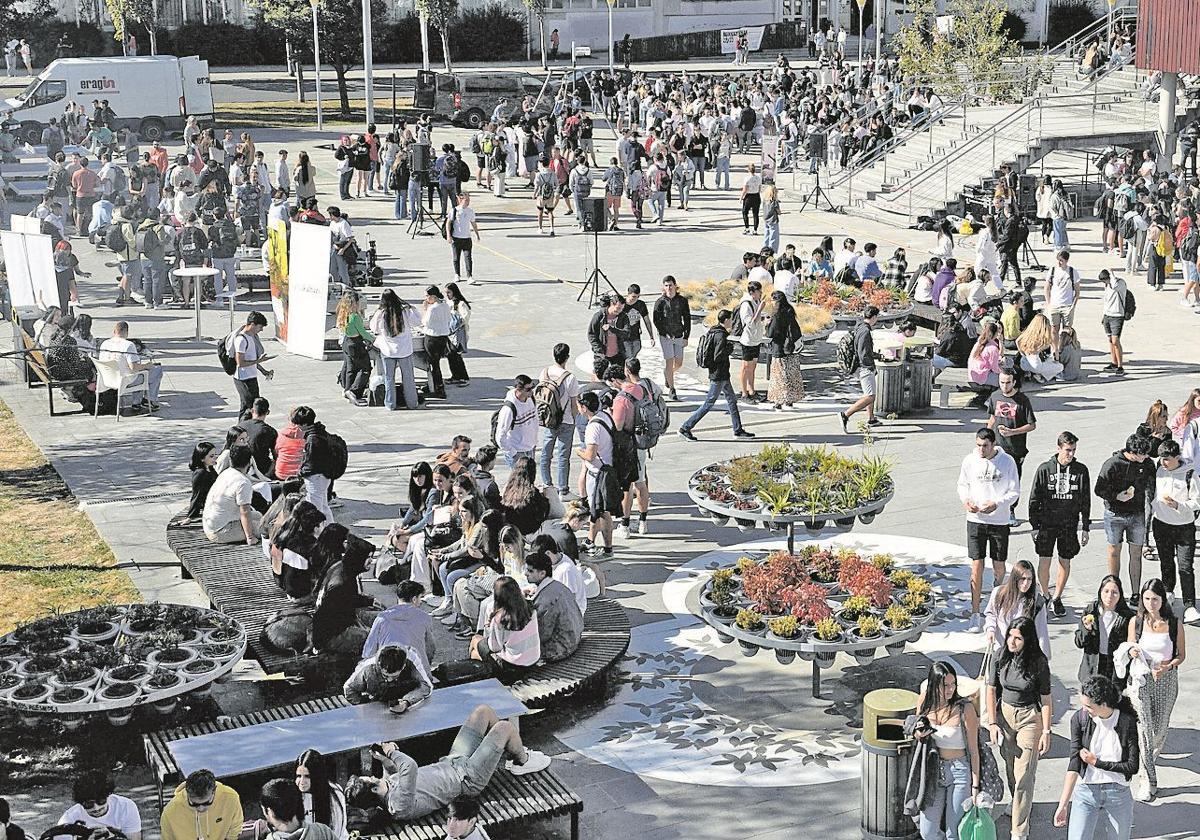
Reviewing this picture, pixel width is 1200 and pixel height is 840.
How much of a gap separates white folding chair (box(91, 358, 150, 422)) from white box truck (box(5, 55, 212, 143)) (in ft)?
88.6

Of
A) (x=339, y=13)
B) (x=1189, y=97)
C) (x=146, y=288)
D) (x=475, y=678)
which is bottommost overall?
(x=475, y=678)

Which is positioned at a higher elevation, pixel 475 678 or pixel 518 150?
pixel 518 150

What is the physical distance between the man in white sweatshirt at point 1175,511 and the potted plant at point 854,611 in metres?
2.85

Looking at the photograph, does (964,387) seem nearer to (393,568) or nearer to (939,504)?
(939,504)

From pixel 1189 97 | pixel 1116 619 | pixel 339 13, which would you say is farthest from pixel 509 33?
pixel 1116 619

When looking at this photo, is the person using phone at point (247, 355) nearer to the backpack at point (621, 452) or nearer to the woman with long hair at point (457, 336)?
the woman with long hair at point (457, 336)

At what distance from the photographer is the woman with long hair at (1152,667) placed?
402 inches

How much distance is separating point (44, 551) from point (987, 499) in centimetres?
919

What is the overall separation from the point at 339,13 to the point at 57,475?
3967 cm

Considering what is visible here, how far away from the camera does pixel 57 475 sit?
60.0 ft

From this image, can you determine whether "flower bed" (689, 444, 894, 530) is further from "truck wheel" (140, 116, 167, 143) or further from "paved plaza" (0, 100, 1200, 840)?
"truck wheel" (140, 116, 167, 143)

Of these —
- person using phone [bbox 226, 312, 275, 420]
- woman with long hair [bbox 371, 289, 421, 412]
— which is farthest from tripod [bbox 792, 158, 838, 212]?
person using phone [bbox 226, 312, 275, 420]

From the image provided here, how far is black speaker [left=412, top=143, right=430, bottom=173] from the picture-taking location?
111ft

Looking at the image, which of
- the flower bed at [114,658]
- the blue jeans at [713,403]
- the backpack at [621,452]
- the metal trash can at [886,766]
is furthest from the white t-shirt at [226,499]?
the metal trash can at [886,766]
